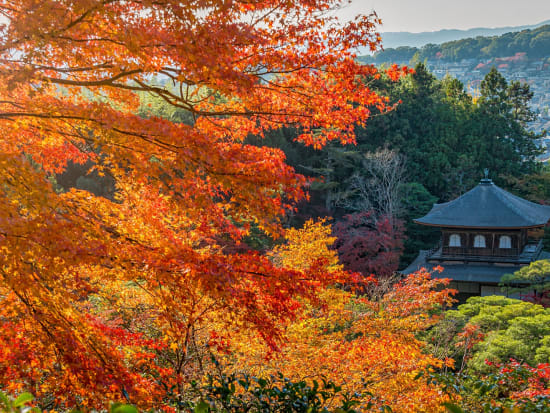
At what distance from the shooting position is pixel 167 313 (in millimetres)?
5664

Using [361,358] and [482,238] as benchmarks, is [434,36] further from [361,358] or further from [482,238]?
[361,358]

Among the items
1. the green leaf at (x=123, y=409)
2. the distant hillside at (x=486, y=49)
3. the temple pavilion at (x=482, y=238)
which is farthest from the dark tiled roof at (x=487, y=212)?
the distant hillside at (x=486, y=49)

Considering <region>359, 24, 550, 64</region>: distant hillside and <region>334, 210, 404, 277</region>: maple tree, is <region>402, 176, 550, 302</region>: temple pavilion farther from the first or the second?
<region>359, 24, 550, 64</region>: distant hillside

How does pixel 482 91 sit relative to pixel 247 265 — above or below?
above

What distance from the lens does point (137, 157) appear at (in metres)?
4.16

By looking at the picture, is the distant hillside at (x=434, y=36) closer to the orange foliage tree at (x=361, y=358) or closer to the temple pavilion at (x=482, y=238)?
the temple pavilion at (x=482, y=238)

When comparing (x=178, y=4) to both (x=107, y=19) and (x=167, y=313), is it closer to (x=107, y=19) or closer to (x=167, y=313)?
(x=107, y=19)

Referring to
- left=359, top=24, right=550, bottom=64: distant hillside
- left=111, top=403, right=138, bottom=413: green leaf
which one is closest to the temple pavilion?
left=111, top=403, right=138, bottom=413: green leaf

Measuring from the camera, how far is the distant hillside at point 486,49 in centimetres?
9094

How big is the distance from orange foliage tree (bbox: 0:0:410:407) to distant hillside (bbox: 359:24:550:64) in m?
Result: 91.1

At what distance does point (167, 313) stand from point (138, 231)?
113 centimetres

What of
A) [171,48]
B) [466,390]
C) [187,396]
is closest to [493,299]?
[466,390]

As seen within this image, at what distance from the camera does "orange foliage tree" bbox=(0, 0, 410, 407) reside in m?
3.75

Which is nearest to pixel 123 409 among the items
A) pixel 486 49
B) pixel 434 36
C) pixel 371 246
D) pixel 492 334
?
pixel 492 334
